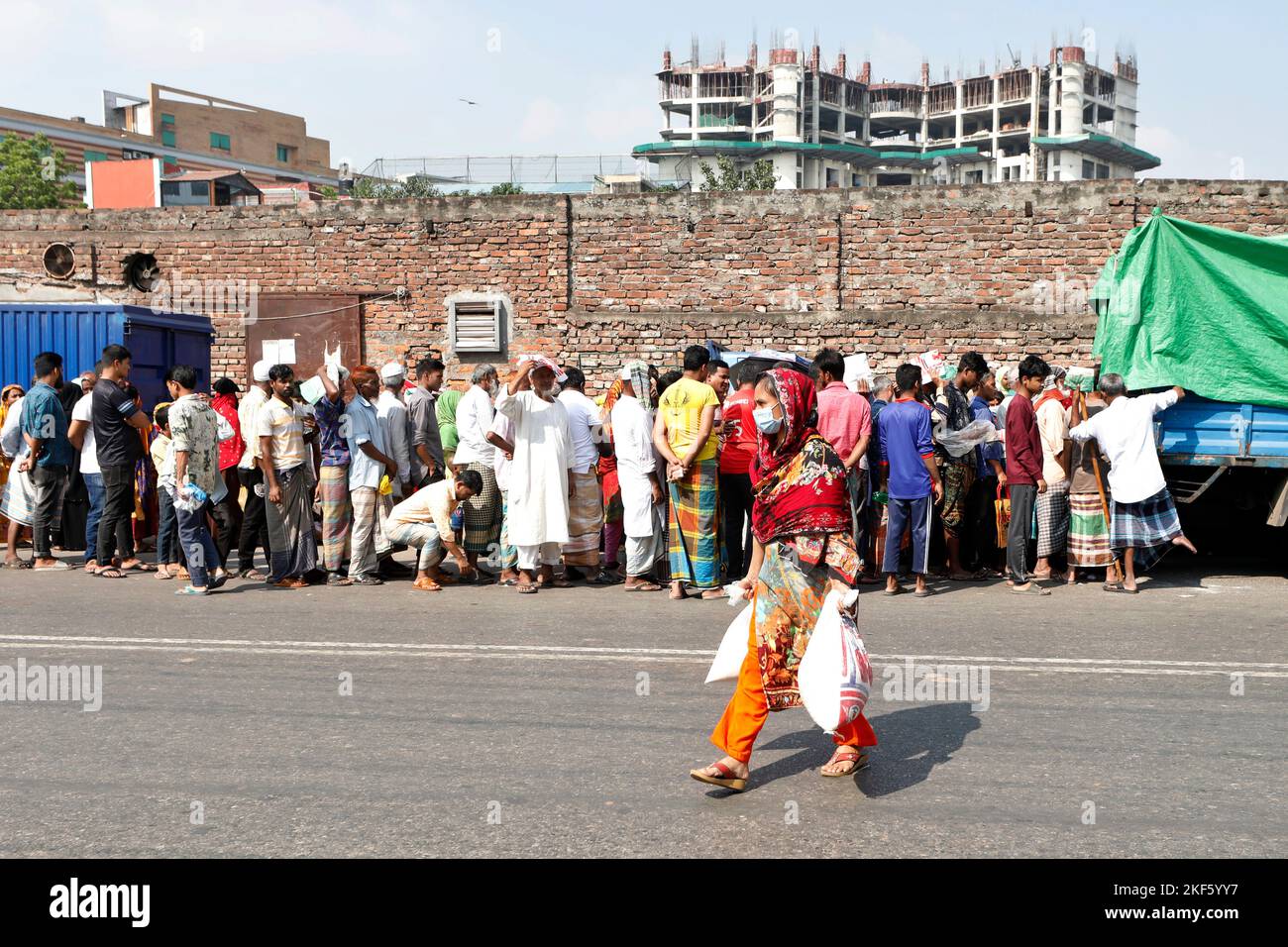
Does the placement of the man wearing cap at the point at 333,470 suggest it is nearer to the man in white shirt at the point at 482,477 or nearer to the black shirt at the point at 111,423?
the man in white shirt at the point at 482,477

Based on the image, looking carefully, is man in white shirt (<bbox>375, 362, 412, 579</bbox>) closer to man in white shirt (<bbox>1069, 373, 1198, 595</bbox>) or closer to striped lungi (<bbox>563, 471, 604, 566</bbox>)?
striped lungi (<bbox>563, 471, 604, 566</bbox>)

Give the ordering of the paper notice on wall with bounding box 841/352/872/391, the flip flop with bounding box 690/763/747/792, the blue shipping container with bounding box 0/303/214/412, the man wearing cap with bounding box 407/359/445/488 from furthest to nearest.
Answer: the blue shipping container with bounding box 0/303/214/412 → the man wearing cap with bounding box 407/359/445/488 → the paper notice on wall with bounding box 841/352/872/391 → the flip flop with bounding box 690/763/747/792

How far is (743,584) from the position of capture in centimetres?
536

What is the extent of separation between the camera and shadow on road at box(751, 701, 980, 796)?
5129 millimetres

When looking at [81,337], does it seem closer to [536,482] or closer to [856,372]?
[536,482]

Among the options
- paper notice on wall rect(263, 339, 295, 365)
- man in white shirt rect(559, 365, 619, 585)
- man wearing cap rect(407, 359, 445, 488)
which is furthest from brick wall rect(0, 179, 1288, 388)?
man in white shirt rect(559, 365, 619, 585)

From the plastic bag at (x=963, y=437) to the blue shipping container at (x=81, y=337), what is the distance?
8367mm

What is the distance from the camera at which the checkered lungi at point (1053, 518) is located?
34.2 ft

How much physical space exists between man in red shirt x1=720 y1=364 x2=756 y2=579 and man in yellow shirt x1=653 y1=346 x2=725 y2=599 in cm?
37

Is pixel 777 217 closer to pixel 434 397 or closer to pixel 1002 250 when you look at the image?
pixel 1002 250

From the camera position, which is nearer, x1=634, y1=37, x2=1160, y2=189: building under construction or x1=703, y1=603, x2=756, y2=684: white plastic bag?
x1=703, y1=603, x2=756, y2=684: white plastic bag

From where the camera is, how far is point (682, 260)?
18656 millimetres

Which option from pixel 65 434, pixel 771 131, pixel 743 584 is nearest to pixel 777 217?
pixel 65 434

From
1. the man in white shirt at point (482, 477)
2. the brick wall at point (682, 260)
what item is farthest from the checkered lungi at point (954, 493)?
the brick wall at point (682, 260)
